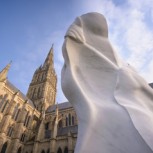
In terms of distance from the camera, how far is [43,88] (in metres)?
42.1

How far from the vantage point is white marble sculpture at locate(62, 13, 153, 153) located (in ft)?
9.62

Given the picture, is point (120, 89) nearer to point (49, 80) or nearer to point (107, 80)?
point (107, 80)

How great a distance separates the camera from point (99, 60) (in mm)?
4691

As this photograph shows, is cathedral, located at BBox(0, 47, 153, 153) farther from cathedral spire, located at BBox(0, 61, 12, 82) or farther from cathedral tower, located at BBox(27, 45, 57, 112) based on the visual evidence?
cathedral tower, located at BBox(27, 45, 57, 112)

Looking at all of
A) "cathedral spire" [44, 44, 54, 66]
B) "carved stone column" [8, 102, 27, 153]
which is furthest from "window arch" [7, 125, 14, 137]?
"cathedral spire" [44, 44, 54, 66]

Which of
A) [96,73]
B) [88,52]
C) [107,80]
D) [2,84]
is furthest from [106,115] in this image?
[2,84]

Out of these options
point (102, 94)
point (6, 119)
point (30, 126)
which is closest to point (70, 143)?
point (6, 119)

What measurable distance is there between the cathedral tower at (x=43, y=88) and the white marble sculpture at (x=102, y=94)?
3293 cm

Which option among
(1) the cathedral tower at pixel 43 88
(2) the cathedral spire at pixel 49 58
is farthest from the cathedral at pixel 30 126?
(2) the cathedral spire at pixel 49 58

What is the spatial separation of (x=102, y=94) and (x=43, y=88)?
39146mm

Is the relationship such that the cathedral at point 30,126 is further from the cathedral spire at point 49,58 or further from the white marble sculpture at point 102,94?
the white marble sculpture at point 102,94

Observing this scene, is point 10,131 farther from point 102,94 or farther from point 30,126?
point 102,94

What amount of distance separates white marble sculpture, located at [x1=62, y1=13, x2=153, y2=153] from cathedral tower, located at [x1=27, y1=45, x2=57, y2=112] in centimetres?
3293

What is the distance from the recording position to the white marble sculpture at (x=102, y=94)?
9.62 ft
